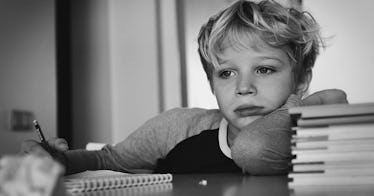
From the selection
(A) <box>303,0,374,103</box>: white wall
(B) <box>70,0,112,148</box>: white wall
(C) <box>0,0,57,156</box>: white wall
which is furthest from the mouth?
(B) <box>70,0,112,148</box>: white wall

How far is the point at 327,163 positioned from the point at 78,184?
0.95ft

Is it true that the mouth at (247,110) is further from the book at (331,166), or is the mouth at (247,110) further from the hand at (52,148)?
the book at (331,166)

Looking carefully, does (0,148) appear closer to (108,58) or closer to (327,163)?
(108,58)

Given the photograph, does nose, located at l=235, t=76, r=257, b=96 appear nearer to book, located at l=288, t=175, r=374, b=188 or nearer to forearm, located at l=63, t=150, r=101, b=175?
forearm, located at l=63, t=150, r=101, b=175

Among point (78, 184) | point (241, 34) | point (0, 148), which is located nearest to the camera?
point (78, 184)

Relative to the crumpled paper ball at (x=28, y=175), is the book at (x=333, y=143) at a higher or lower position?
lower

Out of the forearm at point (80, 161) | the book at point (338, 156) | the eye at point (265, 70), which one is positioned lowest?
the forearm at point (80, 161)

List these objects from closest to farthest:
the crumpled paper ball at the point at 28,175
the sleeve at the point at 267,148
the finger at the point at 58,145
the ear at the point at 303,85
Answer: the crumpled paper ball at the point at 28,175, the sleeve at the point at 267,148, the finger at the point at 58,145, the ear at the point at 303,85

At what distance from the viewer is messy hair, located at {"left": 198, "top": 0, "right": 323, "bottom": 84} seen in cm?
122

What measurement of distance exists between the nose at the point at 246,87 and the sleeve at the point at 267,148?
0.21m

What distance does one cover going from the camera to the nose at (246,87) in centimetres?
113

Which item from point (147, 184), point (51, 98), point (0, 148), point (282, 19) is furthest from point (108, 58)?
point (147, 184)

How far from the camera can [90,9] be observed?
3061mm

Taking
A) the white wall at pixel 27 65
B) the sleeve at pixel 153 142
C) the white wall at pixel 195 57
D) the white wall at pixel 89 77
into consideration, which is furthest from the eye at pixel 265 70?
the white wall at pixel 89 77
